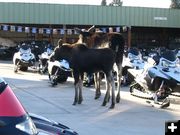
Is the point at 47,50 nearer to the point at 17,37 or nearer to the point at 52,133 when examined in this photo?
the point at 52,133

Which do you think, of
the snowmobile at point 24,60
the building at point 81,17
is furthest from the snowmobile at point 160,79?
the building at point 81,17

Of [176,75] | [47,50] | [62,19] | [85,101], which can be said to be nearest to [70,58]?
[85,101]

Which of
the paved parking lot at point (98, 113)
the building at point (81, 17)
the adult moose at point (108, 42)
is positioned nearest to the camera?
the paved parking lot at point (98, 113)

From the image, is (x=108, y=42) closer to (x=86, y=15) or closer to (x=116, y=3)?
(x=86, y=15)

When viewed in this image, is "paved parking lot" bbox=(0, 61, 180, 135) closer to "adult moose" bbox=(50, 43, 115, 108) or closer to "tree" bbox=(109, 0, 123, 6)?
"adult moose" bbox=(50, 43, 115, 108)

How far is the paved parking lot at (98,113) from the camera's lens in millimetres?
9414

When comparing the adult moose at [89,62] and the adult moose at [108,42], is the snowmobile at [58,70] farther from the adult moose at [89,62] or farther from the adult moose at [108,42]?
the adult moose at [89,62]

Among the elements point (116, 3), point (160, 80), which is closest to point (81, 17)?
point (160, 80)

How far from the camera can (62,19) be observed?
1706 inches

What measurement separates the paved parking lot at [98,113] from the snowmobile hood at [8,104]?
515 centimetres

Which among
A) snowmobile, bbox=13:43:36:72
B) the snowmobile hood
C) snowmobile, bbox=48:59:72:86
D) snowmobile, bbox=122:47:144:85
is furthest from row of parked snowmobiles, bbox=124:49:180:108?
snowmobile, bbox=13:43:36:72

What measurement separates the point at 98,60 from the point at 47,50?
13.1m

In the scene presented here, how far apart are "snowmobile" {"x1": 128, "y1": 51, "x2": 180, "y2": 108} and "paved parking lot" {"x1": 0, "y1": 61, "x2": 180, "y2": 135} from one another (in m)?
0.32

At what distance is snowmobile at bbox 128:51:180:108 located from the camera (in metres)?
12.9
